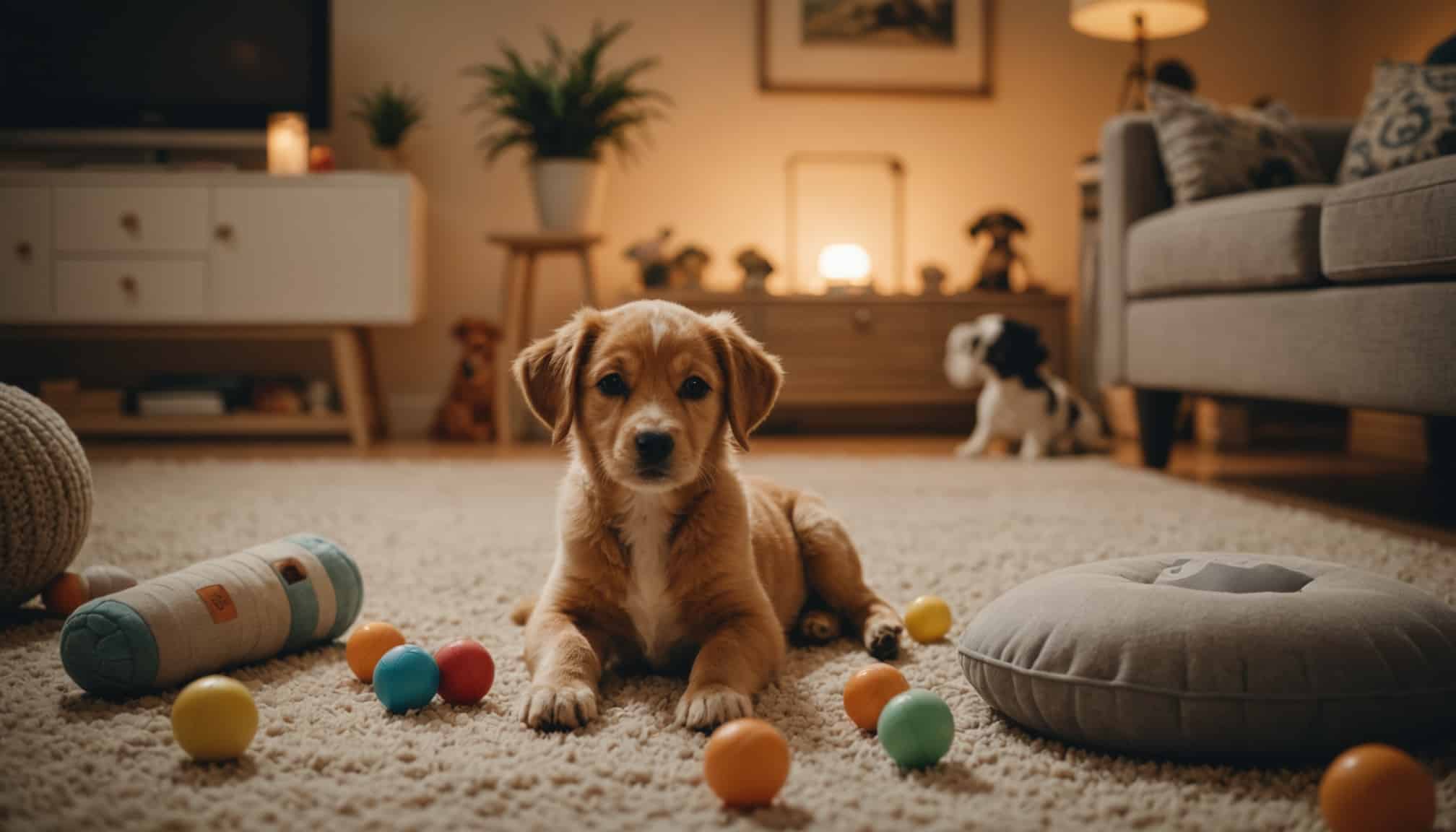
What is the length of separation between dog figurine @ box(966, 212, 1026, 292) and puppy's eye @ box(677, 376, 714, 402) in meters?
4.11

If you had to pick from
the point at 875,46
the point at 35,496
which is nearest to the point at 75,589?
the point at 35,496

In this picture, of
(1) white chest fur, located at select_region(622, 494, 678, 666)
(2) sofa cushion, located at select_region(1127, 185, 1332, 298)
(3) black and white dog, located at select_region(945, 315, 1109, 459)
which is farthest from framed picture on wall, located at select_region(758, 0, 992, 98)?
(1) white chest fur, located at select_region(622, 494, 678, 666)

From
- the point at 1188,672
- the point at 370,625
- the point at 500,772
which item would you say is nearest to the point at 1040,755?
the point at 1188,672

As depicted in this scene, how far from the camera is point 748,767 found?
108 cm

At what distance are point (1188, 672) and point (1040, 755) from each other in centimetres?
19

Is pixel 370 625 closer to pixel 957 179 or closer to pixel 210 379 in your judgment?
pixel 210 379

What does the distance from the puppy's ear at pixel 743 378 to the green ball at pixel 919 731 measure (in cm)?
58

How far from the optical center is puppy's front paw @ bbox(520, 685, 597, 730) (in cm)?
132

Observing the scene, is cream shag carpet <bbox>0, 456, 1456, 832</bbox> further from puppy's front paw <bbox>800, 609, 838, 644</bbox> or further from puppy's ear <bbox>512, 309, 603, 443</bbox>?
puppy's ear <bbox>512, 309, 603, 443</bbox>

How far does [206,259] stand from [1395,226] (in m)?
4.47

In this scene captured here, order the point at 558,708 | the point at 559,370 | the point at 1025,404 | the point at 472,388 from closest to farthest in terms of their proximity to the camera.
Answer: the point at 558,708
the point at 559,370
the point at 1025,404
the point at 472,388

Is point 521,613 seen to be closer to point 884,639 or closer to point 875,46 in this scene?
point 884,639

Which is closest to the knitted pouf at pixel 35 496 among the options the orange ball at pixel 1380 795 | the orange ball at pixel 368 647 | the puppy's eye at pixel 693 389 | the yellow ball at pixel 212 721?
the orange ball at pixel 368 647

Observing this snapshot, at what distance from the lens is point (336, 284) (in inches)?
190
